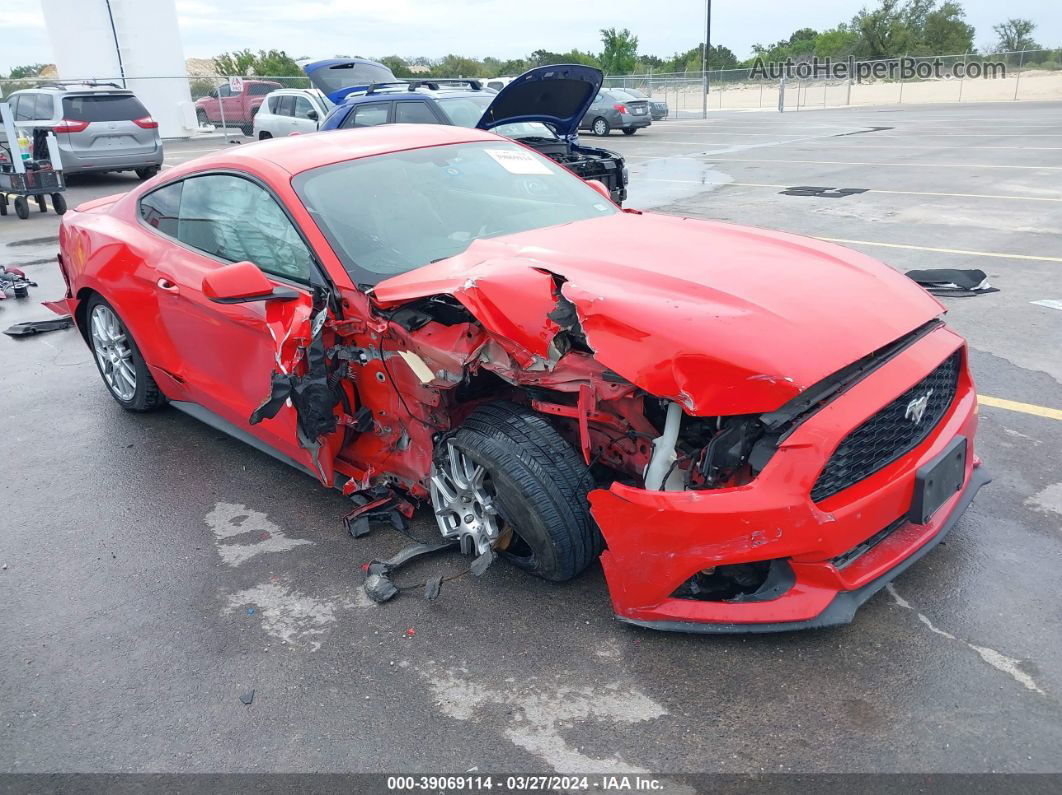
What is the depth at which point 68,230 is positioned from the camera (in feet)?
17.2

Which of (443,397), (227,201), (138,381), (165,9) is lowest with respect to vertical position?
(138,381)

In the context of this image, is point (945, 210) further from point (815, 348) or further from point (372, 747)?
point (372, 747)

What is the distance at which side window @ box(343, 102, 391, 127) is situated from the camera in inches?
470

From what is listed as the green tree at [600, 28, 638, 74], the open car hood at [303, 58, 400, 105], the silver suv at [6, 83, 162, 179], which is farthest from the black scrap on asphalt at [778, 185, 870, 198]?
the green tree at [600, 28, 638, 74]

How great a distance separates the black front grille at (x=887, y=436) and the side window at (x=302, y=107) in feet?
56.4

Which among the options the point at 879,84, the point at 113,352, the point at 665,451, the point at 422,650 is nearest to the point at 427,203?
the point at 665,451

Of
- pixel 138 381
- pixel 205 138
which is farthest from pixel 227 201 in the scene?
pixel 205 138

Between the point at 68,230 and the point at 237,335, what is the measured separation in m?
2.22

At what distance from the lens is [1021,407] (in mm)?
4590

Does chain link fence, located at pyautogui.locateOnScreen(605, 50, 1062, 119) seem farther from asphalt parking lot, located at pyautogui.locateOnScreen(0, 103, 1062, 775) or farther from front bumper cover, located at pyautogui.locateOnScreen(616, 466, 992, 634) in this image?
front bumper cover, located at pyautogui.locateOnScreen(616, 466, 992, 634)

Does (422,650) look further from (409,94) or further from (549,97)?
(409,94)

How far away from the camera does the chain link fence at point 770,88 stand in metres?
28.7

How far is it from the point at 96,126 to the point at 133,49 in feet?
50.7

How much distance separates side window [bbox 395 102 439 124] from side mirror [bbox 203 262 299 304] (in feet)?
29.1
